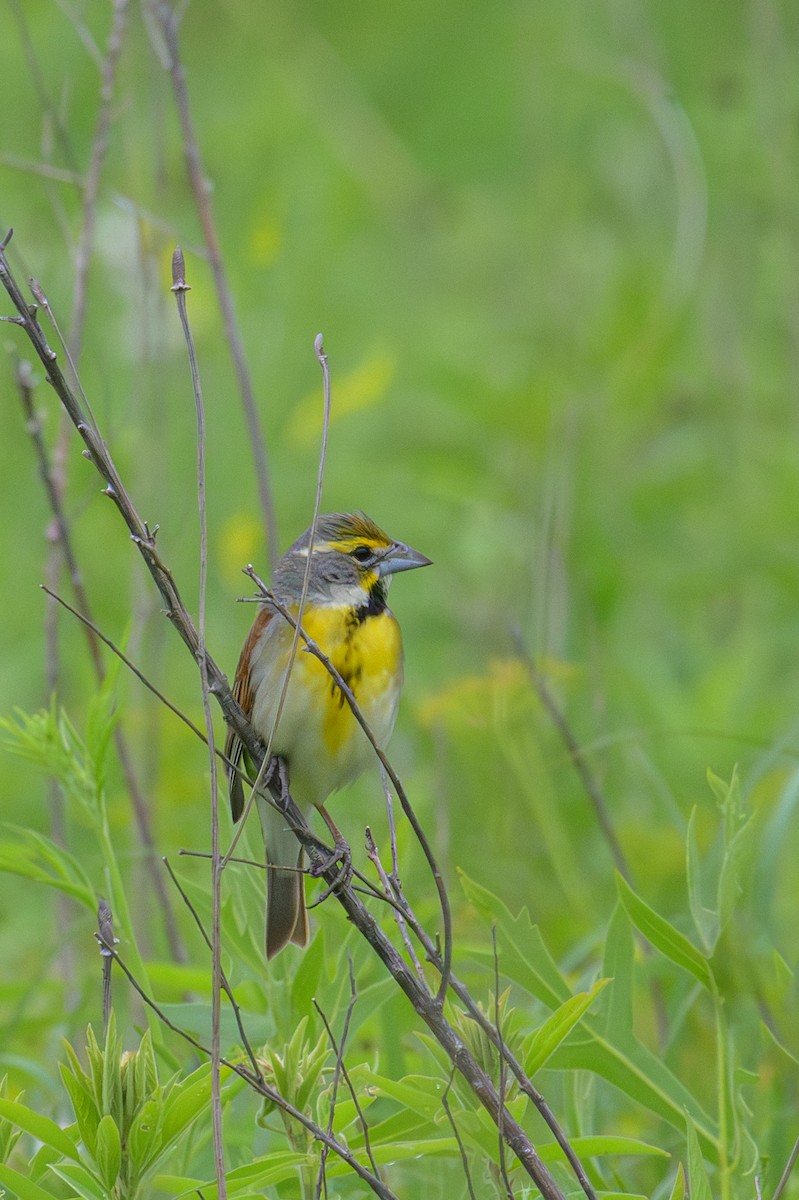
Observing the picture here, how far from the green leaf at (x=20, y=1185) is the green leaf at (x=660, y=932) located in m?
0.79

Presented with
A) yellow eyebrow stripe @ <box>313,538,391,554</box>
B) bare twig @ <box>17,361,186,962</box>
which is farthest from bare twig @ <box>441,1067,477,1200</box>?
yellow eyebrow stripe @ <box>313,538,391,554</box>

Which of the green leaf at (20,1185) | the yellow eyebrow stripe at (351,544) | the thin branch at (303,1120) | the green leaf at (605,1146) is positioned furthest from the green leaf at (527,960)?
the yellow eyebrow stripe at (351,544)

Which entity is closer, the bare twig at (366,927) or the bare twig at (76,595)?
the bare twig at (366,927)

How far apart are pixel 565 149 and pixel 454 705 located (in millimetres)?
2892

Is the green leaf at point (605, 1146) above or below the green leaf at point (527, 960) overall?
below

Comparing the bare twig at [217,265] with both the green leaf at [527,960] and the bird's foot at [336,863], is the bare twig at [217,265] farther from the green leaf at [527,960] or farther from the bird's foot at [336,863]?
the green leaf at [527,960]

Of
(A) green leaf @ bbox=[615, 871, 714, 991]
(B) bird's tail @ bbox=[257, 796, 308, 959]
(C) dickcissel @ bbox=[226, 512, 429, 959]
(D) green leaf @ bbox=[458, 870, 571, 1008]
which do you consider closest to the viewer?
(A) green leaf @ bbox=[615, 871, 714, 991]

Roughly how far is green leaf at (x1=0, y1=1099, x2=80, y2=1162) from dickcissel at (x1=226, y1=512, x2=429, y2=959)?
744mm

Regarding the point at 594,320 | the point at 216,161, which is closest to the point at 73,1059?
the point at 594,320

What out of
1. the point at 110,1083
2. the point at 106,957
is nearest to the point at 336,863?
the point at 106,957

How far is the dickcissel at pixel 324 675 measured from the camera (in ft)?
8.78

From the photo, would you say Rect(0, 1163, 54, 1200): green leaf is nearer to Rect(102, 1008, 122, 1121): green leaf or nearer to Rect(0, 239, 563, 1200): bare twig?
Rect(102, 1008, 122, 1121): green leaf

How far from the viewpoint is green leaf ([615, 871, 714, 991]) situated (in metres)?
2.01

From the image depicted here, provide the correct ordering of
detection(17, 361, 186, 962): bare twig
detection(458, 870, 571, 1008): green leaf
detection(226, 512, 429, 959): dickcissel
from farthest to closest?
detection(17, 361, 186, 962): bare twig, detection(226, 512, 429, 959): dickcissel, detection(458, 870, 571, 1008): green leaf
